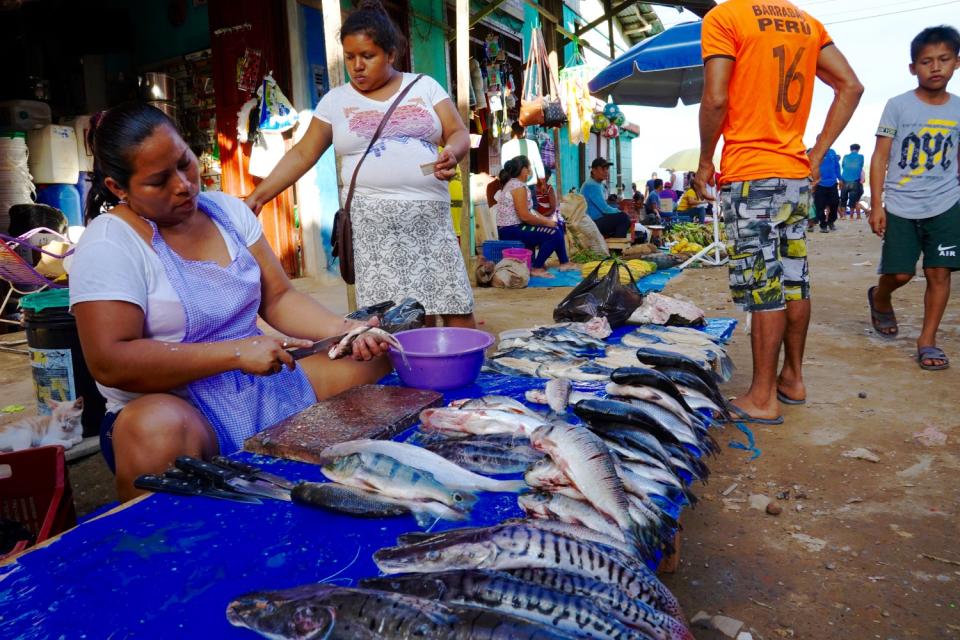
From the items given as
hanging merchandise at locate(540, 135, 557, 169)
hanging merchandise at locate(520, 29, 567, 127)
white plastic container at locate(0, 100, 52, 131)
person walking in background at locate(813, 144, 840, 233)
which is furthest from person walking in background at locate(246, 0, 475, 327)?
person walking in background at locate(813, 144, 840, 233)

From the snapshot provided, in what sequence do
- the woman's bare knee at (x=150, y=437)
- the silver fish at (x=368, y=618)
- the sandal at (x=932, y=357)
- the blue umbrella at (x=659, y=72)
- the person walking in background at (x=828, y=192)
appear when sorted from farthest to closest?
the person walking in background at (x=828, y=192) → the blue umbrella at (x=659, y=72) → the sandal at (x=932, y=357) → the woman's bare knee at (x=150, y=437) → the silver fish at (x=368, y=618)

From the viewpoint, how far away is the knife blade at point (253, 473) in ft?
6.11

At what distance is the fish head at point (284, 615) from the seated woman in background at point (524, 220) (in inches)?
341

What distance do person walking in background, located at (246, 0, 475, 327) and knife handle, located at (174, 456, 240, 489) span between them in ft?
5.84

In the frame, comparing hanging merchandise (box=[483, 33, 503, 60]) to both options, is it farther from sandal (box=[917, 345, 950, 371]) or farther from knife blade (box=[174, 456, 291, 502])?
knife blade (box=[174, 456, 291, 502])

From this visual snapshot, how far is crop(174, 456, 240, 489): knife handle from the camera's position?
1.83 meters

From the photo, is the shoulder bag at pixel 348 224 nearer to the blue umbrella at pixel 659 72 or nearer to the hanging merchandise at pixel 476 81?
the blue umbrella at pixel 659 72

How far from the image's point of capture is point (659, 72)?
421 inches

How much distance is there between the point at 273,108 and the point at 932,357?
726 centimetres

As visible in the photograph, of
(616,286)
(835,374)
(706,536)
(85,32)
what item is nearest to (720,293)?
(835,374)

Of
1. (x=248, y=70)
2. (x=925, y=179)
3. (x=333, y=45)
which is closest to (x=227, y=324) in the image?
(x=333, y=45)

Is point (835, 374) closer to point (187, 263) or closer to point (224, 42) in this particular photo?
point (187, 263)

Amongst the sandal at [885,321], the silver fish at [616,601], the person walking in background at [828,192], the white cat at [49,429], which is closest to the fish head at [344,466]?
the silver fish at [616,601]

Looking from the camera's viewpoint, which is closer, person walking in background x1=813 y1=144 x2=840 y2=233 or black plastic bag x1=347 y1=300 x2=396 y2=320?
black plastic bag x1=347 y1=300 x2=396 y2=320
